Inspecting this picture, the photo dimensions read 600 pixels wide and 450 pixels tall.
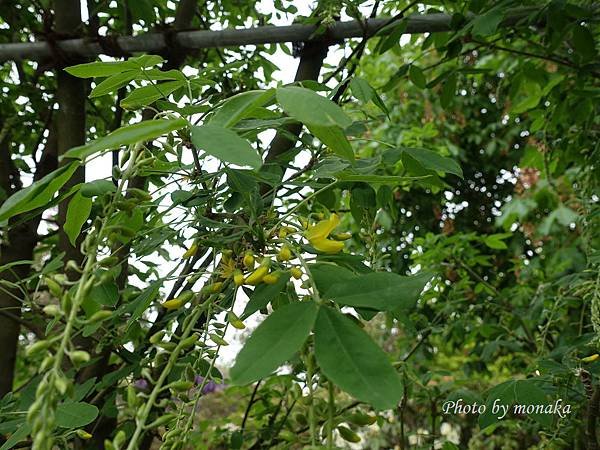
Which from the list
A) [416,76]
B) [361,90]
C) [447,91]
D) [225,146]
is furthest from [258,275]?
[447,91]

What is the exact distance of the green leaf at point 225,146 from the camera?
1.52 feet

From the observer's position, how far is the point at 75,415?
0.62 metres

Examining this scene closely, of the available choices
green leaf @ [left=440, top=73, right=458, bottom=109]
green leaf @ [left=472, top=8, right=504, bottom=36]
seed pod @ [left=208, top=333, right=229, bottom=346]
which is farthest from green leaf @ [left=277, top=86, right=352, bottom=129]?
green leaf @ [left=440, top=73, right=458, bottom=109]

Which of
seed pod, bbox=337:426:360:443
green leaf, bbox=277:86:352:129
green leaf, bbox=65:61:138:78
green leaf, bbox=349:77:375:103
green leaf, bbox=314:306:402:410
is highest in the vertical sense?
green leaf, bbox=349:77:375:103

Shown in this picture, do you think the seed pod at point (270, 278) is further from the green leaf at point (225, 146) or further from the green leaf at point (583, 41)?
the green leaf at point (583, 41)

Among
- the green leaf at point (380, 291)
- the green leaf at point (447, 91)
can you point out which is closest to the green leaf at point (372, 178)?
the green leaf at point (380, 291)

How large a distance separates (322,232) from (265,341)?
0.56ft

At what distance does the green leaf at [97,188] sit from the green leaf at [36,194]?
0.02 metres

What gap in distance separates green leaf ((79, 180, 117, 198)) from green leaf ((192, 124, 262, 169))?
4.3 inches

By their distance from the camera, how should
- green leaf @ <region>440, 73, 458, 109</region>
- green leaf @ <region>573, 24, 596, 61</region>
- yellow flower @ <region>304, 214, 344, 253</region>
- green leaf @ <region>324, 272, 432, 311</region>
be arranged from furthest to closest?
green leaf @ <region>440, 73, 458, 109</region>, green leaf @ <region>573, 24, 596, 61</region>, yellow flower @ <region>304, 214, 344, 253</region>, green leaf @ <region>324, 272, 432, 311</region>

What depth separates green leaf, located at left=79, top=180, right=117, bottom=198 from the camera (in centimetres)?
56

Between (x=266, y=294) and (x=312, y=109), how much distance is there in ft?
0.63

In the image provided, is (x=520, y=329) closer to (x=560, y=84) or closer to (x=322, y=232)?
(x=560, y=84)

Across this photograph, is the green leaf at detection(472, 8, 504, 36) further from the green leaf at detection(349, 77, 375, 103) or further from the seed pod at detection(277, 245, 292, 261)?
the seed pod at detection(277, 245, 292, 261)
